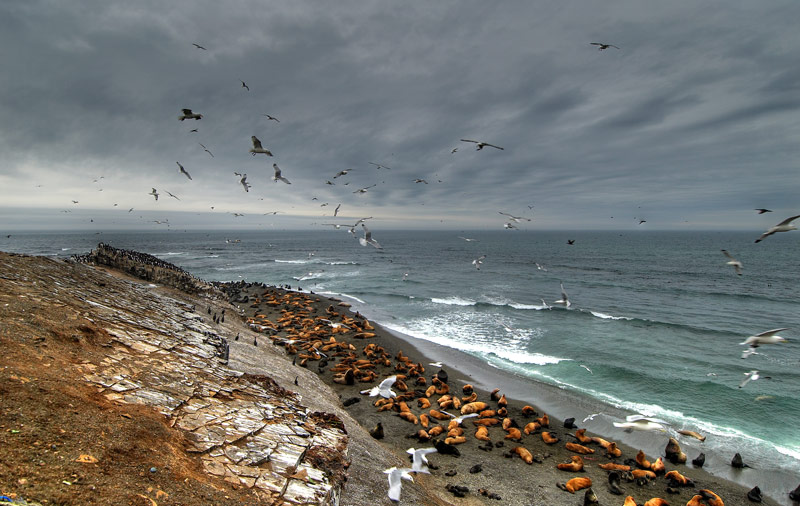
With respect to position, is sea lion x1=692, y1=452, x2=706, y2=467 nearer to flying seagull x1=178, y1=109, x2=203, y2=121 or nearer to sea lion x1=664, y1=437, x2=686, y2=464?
sea lion x1=664, y1=437, x2=686, y2=464

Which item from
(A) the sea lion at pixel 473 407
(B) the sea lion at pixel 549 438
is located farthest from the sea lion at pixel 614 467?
(A) the sea lion at pixel 473 407

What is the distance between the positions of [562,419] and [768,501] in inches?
299

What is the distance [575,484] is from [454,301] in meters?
35.0

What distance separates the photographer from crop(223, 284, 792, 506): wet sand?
40.6ft

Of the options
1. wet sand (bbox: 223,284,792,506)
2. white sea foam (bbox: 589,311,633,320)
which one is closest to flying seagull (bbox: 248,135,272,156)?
wet sand (bbox: 223,284,792,506)

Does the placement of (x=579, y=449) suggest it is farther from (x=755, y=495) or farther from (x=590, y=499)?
(x=755, y=495)

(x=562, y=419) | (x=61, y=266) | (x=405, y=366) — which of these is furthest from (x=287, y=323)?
(x=562, y=419)

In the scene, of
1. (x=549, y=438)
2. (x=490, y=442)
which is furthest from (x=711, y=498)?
(x=490, y=442)

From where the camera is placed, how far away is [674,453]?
49.6ft

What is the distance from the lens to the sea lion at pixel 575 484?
12.6 meters

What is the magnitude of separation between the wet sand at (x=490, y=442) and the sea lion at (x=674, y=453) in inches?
10.3

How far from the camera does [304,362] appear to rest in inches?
869

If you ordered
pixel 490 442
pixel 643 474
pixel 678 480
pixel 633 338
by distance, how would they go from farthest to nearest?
pixel 633 338, pixel 490 442, pixel 643 474, pixel 678 480

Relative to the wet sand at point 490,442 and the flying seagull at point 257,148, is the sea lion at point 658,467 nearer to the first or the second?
the wet sand at point 490,442
